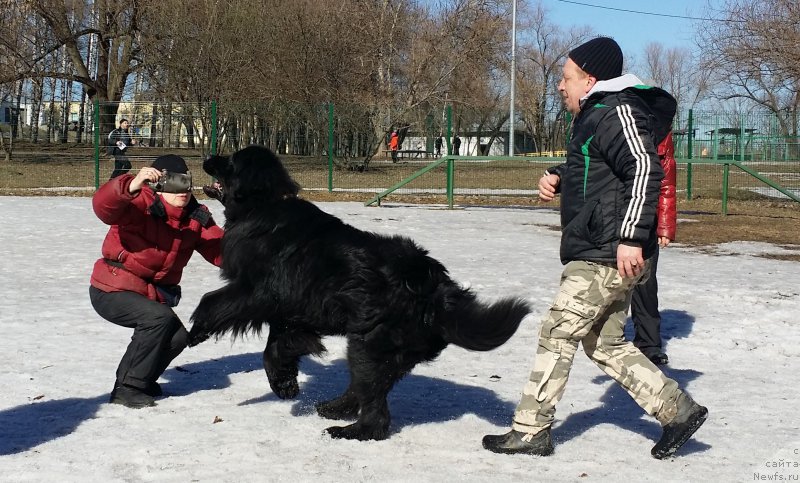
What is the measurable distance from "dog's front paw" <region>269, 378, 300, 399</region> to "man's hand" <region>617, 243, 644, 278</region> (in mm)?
1747

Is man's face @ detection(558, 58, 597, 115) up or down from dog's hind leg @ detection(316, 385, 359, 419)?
up

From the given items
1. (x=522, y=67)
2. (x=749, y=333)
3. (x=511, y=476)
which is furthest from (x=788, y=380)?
(x=522, y=67)

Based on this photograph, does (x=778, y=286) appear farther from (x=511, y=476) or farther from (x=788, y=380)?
(x=511, y=476)

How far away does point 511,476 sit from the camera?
348cm

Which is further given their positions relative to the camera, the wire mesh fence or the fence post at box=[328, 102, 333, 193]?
the wire mesh fence

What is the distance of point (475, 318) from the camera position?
384 centimetres

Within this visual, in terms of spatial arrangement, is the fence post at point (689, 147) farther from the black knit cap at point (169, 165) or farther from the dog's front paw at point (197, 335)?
the dog's front paw at point (197, 335)

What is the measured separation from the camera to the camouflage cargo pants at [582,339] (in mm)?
3588

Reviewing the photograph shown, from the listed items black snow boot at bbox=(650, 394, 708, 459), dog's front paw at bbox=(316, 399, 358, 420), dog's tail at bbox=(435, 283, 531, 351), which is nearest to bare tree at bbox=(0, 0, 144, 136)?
dog's front paw at bbox=(316, 399, 358, 420)

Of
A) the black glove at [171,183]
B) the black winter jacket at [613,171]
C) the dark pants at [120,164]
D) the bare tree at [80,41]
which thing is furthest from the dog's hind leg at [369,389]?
the bare tree at [80,41]

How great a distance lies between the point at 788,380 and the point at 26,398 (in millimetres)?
4266

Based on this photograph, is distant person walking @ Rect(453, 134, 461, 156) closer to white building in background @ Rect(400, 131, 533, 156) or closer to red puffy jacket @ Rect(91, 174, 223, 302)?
white building in background @ Rect(400, 131, 533, 156)

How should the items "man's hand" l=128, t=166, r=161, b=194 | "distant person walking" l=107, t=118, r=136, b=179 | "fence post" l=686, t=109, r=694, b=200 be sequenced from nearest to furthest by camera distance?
"man's hand" l=128, t=166, r=161, b=194 → "distant person walking" l=107, t=118, r=136, b=179 → "fence post" l=686, t=109, r=694, b=200

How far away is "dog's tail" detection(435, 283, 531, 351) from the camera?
3832 millimetres
